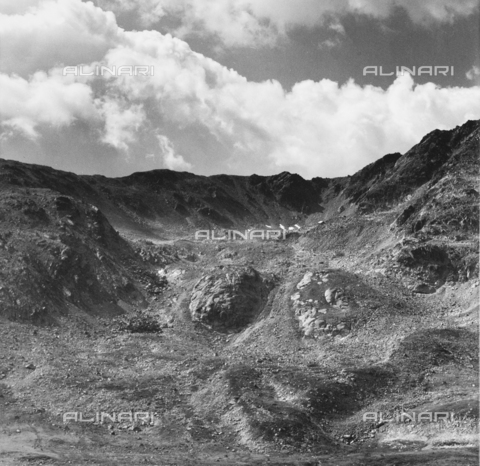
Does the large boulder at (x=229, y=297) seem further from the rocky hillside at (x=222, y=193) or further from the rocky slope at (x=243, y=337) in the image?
the rocky hillside at (x=222, y=193)

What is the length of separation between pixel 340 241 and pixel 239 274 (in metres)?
34.4

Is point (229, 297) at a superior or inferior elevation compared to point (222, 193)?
inferior

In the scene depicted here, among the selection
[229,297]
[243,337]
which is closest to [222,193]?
[229,297]

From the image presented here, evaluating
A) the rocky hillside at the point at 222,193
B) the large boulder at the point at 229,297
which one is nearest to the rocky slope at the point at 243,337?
the large boulder at the point at 229,297

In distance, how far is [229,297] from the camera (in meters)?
90.6

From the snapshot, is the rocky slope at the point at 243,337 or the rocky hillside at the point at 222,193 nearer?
the rocky slope at the point at 243,337

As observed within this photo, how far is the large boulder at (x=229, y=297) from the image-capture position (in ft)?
290

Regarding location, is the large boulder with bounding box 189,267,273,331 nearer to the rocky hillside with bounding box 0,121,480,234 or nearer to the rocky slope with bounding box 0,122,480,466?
the rocky slope with bounding box 0,122,480,466

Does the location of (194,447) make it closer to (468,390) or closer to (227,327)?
(468,390)

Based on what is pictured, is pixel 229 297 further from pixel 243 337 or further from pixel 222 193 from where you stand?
pixel 222 193

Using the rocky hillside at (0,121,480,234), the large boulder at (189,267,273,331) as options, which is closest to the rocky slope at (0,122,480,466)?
the large boulder at (189,267,273,331)

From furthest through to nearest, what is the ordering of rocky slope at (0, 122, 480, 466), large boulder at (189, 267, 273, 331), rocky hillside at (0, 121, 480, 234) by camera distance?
rocky hillside at (0, 121, 480, 234)
large boulder at (189, 267, 273, 331)
rocky slope at (0, 122, 480, 466)

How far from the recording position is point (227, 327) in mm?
87625

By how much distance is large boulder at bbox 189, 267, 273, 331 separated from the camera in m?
88.3
